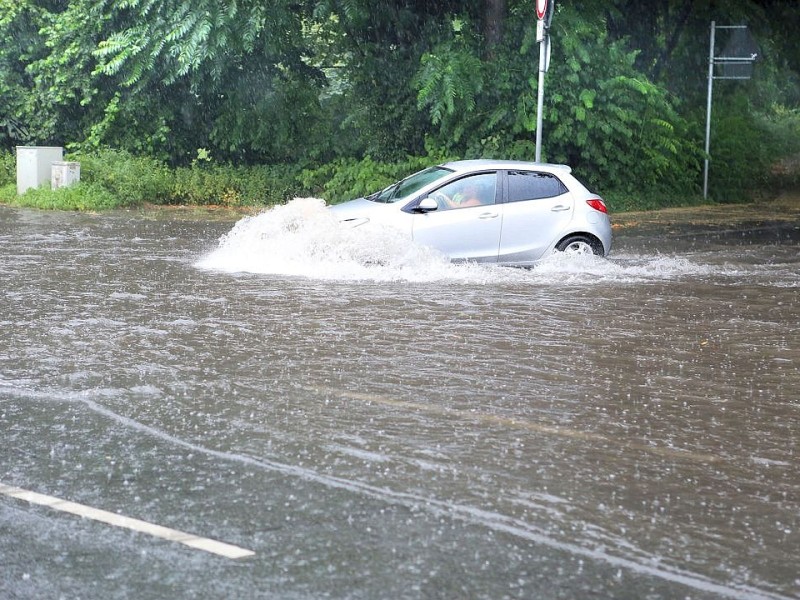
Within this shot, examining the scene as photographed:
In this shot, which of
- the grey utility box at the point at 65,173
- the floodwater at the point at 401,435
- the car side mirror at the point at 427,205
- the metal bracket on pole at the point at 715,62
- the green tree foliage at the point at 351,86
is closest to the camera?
the floodwater at the point at 401,435

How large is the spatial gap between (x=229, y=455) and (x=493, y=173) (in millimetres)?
8940

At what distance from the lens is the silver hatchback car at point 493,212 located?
14.5m

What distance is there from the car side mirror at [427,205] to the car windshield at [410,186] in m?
0.39

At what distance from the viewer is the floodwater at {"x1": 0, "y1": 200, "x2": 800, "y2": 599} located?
4.97 m

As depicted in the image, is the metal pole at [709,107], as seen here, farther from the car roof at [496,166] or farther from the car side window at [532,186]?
the car side window at [532,186]

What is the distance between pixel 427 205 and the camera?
14.3m

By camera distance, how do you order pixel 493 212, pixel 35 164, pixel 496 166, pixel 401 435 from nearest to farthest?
pixel 401 435
pixel 493 212
pixel 496 166
pixel 35 164

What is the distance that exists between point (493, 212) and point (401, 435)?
26.0 feet

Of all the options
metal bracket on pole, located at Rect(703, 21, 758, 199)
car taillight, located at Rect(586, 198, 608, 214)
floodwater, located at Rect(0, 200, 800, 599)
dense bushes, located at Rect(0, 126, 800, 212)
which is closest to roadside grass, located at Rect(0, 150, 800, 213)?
dense bushes, located at Rect(0, 126, 800, 212)

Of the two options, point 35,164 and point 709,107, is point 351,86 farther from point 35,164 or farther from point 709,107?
point 709,107

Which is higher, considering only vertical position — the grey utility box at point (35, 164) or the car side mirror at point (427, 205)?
the grey utility box at point (35, 164)

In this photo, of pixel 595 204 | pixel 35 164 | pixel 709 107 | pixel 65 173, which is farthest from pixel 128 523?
pixel 709 107

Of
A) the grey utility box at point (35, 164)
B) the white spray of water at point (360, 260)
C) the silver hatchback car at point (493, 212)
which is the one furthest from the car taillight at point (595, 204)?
the grey utility box at point (35, 164)

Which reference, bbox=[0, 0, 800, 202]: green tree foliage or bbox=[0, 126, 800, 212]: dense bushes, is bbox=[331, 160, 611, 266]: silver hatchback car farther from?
bbox=[0, 126, 800, 212]: dense bushes
